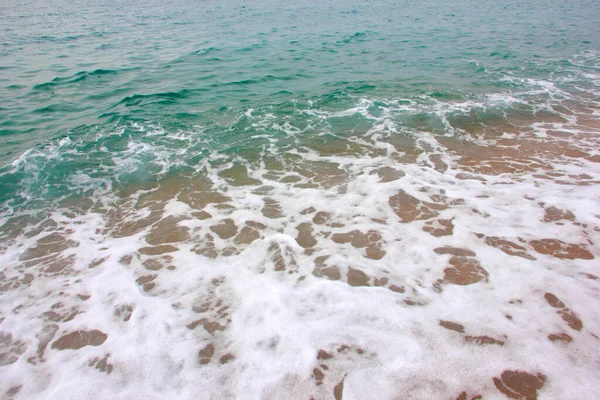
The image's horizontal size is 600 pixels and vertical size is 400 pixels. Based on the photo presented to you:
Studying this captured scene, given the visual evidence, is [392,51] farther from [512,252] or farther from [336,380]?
[336,380]

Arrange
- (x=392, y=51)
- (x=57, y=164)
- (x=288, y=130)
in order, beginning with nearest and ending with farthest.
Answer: (x=57, y=164)
(x=288, y=130)
(x=392, y=51)

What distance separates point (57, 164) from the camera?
27.3ft

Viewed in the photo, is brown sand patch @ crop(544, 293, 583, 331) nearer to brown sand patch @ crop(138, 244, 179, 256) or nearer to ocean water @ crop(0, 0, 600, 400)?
ocean water @ crop(0, 0, 600, 400)

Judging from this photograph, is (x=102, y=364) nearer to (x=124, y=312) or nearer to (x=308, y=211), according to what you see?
(x=124, y=312)

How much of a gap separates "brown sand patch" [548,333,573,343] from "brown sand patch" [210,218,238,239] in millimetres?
4601

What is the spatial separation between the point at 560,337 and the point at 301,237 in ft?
11.8

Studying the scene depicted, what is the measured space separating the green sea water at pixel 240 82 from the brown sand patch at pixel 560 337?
263 inches

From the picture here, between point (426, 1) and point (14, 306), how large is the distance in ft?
166

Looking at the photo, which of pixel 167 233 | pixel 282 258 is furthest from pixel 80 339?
pixel 282 258

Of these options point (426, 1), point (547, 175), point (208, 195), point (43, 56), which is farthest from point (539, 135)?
point (426, 1)

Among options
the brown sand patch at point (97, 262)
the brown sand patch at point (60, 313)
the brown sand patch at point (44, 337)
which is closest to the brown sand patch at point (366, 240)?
the brown sand patch at point (97, 262)

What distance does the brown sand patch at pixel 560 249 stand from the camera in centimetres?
469

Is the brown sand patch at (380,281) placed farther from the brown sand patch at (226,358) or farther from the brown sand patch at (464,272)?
the brown sand patch at (226,358)

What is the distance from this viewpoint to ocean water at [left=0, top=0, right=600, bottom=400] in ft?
11.6
